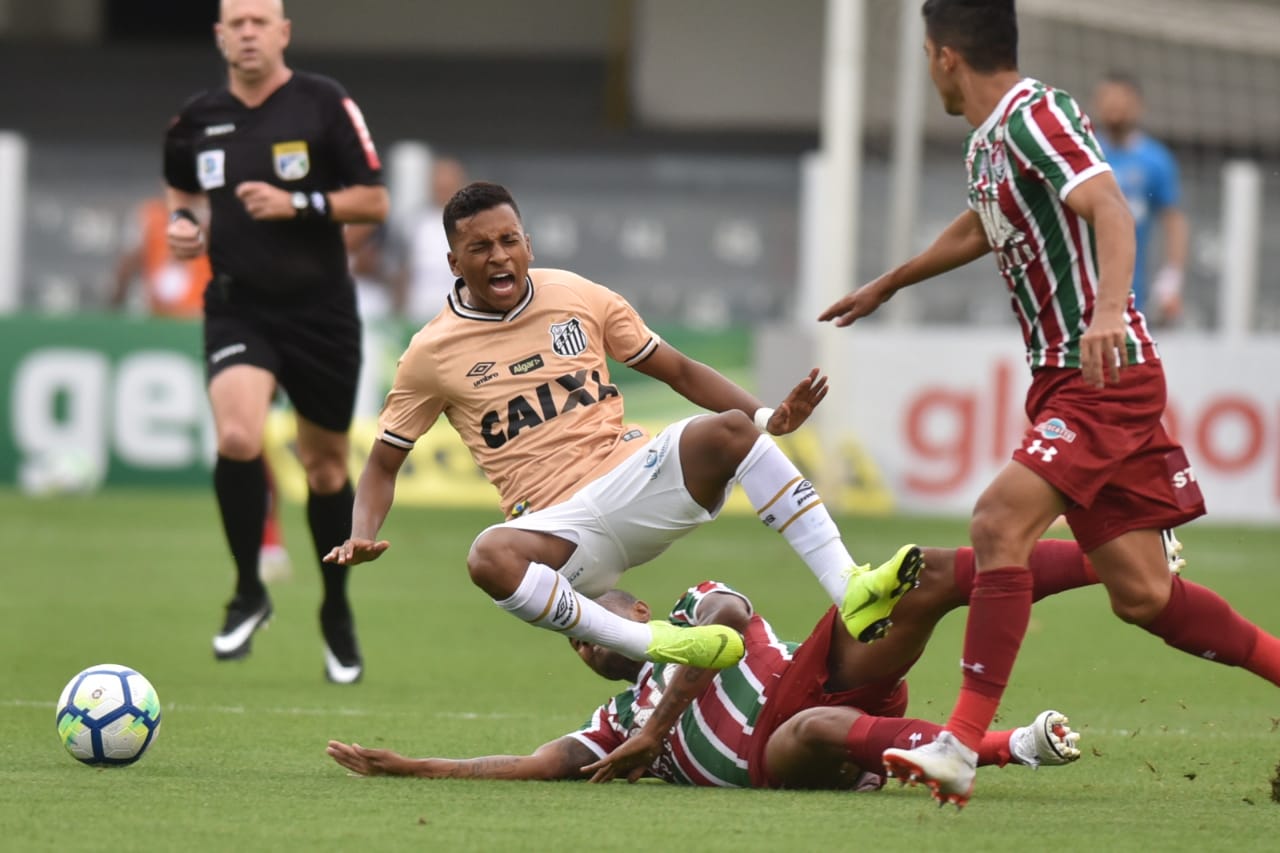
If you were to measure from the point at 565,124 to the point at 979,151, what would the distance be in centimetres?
1799

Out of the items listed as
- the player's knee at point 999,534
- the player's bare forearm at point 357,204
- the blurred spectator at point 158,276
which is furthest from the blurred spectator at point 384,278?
the player's knee at point 999,534

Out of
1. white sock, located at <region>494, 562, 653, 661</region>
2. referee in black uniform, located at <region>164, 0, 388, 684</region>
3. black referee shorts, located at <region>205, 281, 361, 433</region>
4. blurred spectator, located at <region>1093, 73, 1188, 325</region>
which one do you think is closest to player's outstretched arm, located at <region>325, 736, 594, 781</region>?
white sock, located at <region>494, 562, 653, 661</region>

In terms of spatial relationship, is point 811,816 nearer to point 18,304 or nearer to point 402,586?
point 402,586

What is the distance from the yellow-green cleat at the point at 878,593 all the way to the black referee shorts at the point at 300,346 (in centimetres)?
314

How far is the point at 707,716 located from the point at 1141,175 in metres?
6.80

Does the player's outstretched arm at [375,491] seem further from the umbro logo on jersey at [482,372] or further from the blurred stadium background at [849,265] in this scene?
the blurred stadium background at [849,265]

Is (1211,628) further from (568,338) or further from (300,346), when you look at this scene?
(300,346)

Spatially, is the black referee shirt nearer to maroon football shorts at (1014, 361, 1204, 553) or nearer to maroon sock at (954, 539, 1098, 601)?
maroon sock at (954, 539, 1098, 601)

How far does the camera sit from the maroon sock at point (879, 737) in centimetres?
484

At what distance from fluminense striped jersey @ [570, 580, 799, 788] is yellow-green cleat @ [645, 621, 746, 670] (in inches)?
4.3

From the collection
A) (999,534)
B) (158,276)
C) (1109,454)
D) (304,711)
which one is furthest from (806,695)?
(158,276)

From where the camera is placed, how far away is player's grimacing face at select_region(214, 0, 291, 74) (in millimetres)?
7672

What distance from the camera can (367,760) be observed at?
5.23m

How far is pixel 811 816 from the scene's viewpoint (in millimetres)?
4691
